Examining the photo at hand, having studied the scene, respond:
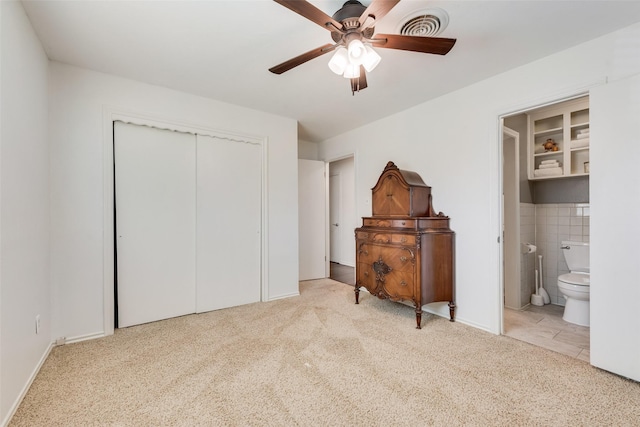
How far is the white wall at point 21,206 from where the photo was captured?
145 centimetres

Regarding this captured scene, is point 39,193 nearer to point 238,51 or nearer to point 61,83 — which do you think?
point 61,83

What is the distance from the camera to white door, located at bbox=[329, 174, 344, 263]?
584 cm

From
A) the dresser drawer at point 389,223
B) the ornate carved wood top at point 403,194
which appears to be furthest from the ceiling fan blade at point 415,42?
the dresser drawer at point 389,223

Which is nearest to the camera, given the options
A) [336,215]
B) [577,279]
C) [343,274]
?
[577,279]

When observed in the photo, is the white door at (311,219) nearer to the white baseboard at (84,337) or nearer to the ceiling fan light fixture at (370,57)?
the white baseboard at (84,337)

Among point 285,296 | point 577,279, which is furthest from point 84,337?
point 577,279

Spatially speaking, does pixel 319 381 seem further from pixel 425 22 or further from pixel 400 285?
pixel 425 22

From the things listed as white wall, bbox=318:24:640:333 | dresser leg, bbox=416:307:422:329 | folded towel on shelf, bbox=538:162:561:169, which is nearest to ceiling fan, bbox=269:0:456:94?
white wall, bbox=318:24:640:333

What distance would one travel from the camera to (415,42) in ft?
5.17

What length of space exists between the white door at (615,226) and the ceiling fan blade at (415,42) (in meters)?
1.24

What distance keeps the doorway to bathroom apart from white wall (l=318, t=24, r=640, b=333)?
0.51 metres

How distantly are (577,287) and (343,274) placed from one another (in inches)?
119

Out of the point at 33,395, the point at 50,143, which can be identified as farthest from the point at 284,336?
the point at 50,143

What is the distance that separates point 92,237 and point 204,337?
4.24ft
